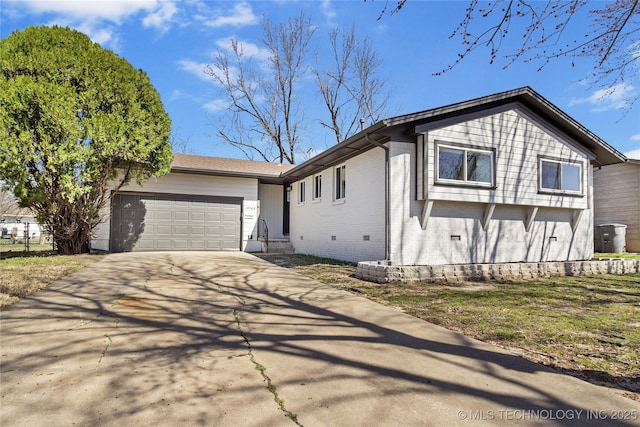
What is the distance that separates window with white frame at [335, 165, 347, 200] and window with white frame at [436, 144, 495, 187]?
3.34m

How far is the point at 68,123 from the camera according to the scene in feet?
30.0

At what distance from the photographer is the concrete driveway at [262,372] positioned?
7.61ft

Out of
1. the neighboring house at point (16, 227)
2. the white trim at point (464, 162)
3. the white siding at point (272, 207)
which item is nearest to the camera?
the white trim at point (464, 162)

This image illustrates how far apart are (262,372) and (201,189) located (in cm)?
1246

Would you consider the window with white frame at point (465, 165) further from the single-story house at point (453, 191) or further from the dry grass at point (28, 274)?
the dry grass at point (28, 274)

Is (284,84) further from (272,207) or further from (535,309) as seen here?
(535,309)

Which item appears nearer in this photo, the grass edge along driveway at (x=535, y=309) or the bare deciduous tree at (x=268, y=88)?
the grass edge along driveway at (x=535, y=309)

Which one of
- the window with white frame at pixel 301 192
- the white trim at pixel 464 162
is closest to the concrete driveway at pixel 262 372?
the white trim at pixel 464 162

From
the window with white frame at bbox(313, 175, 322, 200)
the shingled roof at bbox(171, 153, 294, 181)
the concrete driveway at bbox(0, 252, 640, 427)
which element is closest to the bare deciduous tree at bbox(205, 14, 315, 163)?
the shingled roof at bbox(171, 153, 294, 181)

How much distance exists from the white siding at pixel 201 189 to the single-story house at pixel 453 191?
85 millimetres

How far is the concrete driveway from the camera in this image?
2320 mm

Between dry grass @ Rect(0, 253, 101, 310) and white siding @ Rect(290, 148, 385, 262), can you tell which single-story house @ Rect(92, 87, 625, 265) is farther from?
dry grass @ Rect(0, 253, 101, 310)

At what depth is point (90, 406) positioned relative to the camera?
2367 mm

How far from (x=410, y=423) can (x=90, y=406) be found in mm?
2102
